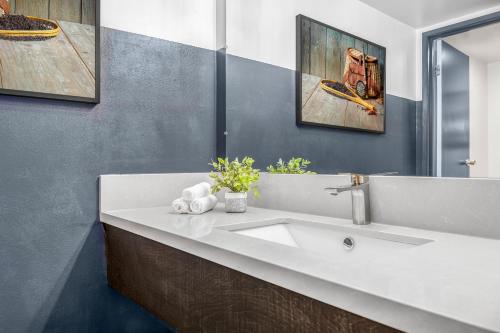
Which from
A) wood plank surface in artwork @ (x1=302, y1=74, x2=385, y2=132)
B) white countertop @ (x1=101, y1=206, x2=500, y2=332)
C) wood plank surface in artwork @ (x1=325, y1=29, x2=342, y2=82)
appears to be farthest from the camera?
wood plank surface in artwork @ (x1=325, y1=29, x2=342, y2=82)

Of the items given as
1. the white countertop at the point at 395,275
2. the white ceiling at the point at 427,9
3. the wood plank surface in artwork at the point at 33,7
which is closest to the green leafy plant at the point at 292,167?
the white countertop at the point at 395,275

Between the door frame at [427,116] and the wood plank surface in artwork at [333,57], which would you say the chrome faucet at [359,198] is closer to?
the door frame at [427,116]

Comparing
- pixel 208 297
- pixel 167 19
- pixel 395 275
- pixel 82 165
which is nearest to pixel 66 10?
pixel 167 19

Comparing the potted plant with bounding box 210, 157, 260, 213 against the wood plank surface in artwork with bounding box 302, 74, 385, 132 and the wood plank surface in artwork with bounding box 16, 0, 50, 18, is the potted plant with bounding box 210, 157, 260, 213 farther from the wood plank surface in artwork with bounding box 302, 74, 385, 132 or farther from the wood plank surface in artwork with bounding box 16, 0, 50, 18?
the wood plank surface in artwork with bounding box 16, 0, 50, 18

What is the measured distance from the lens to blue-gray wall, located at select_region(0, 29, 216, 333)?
1303mm

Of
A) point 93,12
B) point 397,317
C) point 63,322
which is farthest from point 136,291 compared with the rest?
point 93,12

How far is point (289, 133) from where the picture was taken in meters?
1.55

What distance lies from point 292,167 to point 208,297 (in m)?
0.76

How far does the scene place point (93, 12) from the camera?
144cm

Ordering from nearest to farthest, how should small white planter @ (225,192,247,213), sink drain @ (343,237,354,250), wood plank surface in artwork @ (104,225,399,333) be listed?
wood plank surface in artwork @ (104,225,399,333) < sink drain @ (343,237,354,250) < small white planter @ (225,192,247,213)

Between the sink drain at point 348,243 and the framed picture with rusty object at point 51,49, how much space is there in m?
1.07

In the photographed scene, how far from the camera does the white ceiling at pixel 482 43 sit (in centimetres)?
90

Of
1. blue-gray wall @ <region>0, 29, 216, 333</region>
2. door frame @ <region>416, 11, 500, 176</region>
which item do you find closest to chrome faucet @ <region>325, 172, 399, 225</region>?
door frame @ <region>416, 11, 500, 176</region>

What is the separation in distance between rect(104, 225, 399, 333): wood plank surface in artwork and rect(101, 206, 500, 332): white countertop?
26mm
